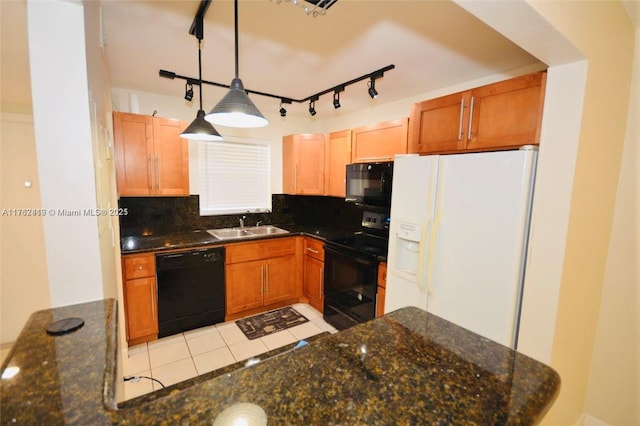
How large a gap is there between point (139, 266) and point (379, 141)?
2596mm

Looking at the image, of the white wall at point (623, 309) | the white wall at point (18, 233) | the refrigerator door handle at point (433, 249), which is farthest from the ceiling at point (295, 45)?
the refrigerator door handle at point (433, 249)

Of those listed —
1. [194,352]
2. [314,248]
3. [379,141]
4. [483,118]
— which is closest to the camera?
[483,118]

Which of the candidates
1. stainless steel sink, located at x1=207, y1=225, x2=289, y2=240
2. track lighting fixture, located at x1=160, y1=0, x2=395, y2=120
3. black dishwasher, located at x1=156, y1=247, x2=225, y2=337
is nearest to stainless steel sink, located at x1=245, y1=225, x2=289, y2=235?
stainless steel sink, located at x1=207, y1=225, x2=289, y2=240

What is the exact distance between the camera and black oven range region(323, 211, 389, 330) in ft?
8.46

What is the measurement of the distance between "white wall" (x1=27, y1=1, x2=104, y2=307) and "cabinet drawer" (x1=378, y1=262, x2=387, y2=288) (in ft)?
6.48

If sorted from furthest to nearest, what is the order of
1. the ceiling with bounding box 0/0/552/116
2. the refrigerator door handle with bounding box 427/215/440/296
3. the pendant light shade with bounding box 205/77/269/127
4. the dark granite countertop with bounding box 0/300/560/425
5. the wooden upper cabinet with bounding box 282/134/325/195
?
1. the wooden upper cabinet with bounding box 282/134/325/195
2. the refrigerator door handle with bounding box 427/215/440/296
3. the ceiling with bounding box 0/0/552/116
4. the pendant light shade with bounding box 205/77/269/127
5. the dark granite countertop with bounding box 0/300/560/425

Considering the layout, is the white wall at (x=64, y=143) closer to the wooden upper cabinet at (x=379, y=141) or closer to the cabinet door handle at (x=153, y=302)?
the cabinet door handle at (x=153, y=302)

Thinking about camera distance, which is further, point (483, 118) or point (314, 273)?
point (314, 273)

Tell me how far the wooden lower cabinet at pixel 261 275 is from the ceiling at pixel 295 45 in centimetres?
172

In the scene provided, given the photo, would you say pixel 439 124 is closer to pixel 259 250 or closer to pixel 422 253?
pixel 422 253

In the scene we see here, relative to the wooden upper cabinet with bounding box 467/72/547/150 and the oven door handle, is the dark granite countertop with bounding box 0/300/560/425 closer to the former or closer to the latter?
the wooden upper cabinet with bounding box 467/72/547/150

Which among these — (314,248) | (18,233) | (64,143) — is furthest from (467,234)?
(18,233)

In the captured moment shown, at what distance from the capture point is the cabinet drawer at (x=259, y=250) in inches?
118

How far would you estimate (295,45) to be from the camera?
194 centimetres
